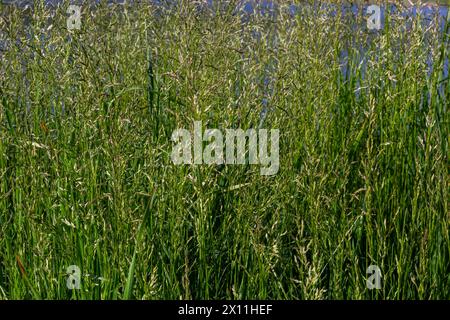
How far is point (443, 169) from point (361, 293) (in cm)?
47

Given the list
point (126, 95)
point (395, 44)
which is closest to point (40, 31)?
point (126, 95)

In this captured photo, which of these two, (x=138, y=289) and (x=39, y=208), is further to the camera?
(x=39, y=208)

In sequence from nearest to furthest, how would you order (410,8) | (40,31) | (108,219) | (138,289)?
(138,289) < (108,219) < (40,31) < (410,8)

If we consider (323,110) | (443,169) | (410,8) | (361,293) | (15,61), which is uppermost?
(410,8)

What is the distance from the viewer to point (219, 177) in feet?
8.38

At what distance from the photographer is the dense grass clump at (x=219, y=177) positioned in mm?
2131

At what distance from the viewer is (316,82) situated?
2.51m

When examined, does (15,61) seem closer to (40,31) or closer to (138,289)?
(40,31)

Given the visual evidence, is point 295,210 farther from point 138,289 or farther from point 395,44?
point 395,44

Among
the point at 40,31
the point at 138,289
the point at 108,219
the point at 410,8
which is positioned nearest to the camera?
the point at 138,289

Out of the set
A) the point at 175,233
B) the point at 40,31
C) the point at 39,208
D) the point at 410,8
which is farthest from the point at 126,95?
the point at 410,8

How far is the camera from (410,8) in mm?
2941

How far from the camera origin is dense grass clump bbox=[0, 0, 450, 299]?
83.9 inches

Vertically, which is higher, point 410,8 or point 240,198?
point 410,8
